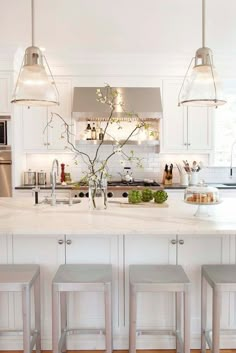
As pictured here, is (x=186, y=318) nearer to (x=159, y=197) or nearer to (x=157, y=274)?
(x=157, y=274)

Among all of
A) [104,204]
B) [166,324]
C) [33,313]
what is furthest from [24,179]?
[166,324]

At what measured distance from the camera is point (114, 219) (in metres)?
2.24

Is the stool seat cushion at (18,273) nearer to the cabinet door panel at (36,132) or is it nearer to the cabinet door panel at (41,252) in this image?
the cabinet door panel at (41,252)

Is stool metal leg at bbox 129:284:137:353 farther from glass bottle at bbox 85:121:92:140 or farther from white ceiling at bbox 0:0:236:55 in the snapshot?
glass bottle at bbox 85:121:92:140

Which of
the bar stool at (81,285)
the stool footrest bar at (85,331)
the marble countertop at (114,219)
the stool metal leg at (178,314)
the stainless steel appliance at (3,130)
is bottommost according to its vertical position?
the stool footrest bar at (85,331)

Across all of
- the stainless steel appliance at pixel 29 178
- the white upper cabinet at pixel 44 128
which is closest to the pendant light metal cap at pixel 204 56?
the white upper cabinet at pixel 44 128

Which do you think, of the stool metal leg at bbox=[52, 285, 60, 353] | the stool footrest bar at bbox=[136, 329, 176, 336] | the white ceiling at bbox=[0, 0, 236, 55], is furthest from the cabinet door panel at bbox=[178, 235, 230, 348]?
the white ceiling at bbox=[0, 0, 236, 55]

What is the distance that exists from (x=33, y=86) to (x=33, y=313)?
1.57 meters

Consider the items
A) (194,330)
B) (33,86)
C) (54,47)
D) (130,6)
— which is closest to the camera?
(33,86)

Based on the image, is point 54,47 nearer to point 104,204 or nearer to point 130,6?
point 130,6

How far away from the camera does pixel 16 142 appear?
178 inches

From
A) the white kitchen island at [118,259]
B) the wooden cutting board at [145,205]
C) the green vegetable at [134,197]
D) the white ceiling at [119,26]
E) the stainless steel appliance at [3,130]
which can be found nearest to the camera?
the white kitchen island at [118,259]

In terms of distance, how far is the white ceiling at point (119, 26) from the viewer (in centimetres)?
313

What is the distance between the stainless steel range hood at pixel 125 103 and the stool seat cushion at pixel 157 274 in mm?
2860
